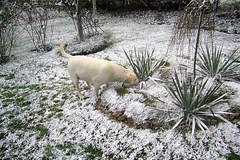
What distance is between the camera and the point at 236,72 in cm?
452

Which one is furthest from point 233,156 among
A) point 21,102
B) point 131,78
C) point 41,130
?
point 21,102

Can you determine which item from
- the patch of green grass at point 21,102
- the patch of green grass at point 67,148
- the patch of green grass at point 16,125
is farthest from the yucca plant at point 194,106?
the patch of green grass at point 21,102

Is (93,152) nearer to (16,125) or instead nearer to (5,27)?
(16,125)

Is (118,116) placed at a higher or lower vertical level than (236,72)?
lower

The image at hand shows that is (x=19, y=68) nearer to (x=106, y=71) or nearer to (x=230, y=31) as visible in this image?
(x=106, y=71)

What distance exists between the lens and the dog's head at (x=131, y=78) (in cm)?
418

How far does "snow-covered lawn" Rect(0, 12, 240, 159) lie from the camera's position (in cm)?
327

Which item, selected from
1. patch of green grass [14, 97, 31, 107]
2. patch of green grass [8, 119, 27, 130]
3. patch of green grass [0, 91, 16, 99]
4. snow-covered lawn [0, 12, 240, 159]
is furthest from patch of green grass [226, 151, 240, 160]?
patch of green grass [0, 91, 16, 99]

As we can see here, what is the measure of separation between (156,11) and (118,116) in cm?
796

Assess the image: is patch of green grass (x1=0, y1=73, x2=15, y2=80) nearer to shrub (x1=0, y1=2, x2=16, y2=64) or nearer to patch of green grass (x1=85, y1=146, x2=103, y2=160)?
shrub (x1=0, y1=2, x2=16, y2=64)

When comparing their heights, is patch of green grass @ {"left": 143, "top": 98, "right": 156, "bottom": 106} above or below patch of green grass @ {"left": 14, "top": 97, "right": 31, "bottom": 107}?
above

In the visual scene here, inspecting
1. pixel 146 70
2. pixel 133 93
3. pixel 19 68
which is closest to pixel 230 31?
pixel 146 70

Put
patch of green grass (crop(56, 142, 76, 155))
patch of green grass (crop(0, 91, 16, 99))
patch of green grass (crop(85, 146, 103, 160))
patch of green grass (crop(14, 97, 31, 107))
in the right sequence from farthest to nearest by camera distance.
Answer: patch of green grass (crop(0, 91, 16, 99)), patch of green grass (crop(14, 97, 31, 107)), patch of green grass (crop(56, 142, 76, 155)), patch of green grass (crop(85, 146, 103, 160))

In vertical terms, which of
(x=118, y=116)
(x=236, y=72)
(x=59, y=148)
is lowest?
(x=59, y=148)
